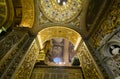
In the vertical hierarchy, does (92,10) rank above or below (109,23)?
above

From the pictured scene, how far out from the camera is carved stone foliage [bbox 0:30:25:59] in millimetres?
3910

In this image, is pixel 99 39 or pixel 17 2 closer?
pixel 99 39

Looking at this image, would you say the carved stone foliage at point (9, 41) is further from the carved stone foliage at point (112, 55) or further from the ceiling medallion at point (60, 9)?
the carved stone foliage at point (112, 55)

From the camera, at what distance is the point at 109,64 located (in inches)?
143

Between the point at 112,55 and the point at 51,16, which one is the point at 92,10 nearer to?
the point at 51,16

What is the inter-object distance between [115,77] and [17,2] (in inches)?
205

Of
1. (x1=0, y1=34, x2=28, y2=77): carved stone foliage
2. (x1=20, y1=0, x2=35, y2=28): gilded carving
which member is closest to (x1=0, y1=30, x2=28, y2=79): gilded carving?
(x1=0, y1=34, x2=28, y2=77): carved stone foliage

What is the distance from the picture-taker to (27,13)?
6238 millimetres

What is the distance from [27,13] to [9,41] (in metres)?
2.15

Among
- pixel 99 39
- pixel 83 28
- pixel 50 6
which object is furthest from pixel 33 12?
pixel 99 39

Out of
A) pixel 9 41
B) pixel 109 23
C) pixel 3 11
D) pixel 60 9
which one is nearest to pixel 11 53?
pixel 9 41

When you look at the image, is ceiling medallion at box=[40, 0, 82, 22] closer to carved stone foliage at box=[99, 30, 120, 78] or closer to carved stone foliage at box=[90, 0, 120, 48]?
carved stone foliage at box=[90, 0, 120, 48]

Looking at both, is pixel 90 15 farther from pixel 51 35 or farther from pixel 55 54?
pixel 55 54

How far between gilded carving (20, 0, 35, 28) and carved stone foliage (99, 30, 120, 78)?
346 cm
